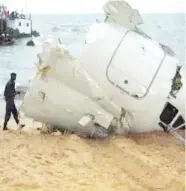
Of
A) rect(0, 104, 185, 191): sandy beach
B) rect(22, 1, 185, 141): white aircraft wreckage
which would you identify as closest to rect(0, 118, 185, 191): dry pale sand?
rect(0, 104, 185, 191): sandy beach

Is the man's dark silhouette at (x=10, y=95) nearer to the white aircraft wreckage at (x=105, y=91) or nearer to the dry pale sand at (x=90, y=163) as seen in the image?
the dry pale sand at (x=90, y=163)

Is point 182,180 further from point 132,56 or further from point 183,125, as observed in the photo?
point 132,56

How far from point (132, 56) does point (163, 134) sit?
5.51ft

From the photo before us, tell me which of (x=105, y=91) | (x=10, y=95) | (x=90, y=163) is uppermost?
(x=105, y=91)

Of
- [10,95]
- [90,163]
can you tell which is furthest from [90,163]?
[10,95]

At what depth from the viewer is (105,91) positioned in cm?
828

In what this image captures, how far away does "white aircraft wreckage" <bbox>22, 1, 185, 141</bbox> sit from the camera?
8.18m

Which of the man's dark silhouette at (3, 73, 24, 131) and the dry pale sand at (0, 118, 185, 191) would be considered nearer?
the dry pale sand at (0, 118, 185, 191)

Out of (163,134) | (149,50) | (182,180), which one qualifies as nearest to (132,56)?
(149,50)

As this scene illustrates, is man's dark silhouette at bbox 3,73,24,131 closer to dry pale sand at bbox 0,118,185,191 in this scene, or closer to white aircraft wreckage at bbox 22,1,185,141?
dry pale sand at bbox 0,118,185,191

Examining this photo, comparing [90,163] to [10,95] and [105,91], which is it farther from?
[10,95]

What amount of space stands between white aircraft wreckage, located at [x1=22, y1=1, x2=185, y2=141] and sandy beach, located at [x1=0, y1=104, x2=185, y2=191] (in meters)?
0.33

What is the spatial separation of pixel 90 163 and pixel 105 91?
195 centimetres

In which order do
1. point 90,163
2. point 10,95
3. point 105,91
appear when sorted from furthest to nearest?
point 10,95, point 105,91, point 90,163
